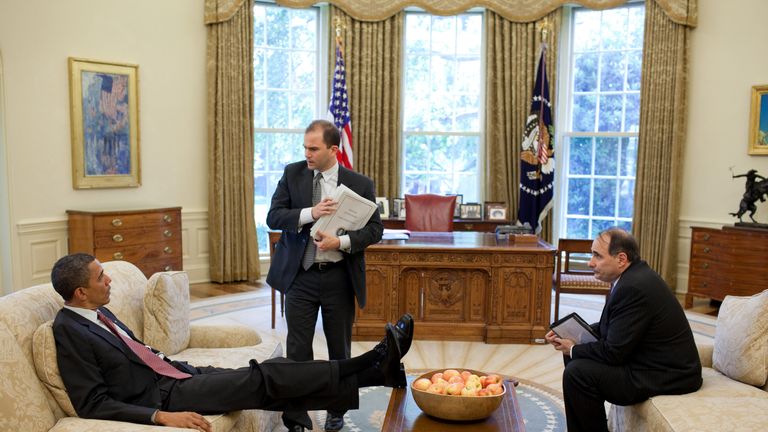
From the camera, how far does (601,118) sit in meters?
8.21

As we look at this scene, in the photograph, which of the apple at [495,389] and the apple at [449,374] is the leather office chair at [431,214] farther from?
the apple at [495,389]

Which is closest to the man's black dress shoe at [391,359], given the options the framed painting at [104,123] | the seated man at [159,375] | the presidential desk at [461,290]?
the seated man at [159,375]

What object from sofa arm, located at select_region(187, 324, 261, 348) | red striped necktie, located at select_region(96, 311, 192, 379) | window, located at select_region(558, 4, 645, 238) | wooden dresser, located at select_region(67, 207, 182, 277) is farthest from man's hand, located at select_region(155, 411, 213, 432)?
window, located at select_region(558, 4, 645, 238)

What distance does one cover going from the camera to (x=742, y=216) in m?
7.02

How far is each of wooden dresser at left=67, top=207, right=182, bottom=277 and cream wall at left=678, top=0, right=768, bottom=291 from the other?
549cm

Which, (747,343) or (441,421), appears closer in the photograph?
(441,421)

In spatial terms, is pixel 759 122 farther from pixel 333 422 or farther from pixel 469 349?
pixel 333 422

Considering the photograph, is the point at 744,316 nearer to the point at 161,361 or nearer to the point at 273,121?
the point at 161,361

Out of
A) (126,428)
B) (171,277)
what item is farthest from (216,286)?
(126,428)

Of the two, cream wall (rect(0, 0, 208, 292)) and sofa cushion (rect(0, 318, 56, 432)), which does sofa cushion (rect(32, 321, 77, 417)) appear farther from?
cream wall (rect(0, 0, 208, 292))

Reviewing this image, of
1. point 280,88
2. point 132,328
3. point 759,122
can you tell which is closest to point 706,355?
point 132,328

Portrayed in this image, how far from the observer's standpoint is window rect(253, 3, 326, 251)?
26.7ft

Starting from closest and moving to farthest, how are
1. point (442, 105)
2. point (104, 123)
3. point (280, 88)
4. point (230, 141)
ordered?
point (104, 123)
point (230, 141)
point (280, 88)
point (442, 105)

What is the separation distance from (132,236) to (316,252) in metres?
3.75
